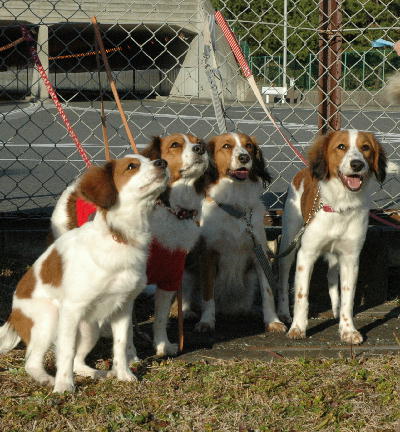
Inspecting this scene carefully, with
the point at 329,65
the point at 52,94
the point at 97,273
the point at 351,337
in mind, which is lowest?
the point at 351,337

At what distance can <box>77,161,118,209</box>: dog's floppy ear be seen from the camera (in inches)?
144

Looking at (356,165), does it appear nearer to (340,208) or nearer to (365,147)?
(365,147)

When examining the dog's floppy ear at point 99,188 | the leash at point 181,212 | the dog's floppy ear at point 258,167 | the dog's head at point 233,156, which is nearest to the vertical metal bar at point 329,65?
the dog's floppy ear at point 258,167

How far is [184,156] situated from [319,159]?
2.72ft

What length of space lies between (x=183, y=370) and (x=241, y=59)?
7.39ft

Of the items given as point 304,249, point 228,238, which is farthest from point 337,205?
point 228,238

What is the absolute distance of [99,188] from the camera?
12.0ft

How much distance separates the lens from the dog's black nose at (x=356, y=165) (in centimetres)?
461

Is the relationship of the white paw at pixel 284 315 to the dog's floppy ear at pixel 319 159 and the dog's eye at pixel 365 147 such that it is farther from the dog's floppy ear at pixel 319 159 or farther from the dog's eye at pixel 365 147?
the dog's eye at pixel 365 147

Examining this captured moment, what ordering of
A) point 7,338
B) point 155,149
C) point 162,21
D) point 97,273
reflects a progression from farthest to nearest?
point 162,21
point 155,149
point 7,338
point 97,273

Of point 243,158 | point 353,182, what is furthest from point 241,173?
point 353,182

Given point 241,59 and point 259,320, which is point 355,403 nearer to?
point 259,320

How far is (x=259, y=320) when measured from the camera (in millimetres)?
5340

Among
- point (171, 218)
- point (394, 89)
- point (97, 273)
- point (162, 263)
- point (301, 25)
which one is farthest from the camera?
point (301, 25)
